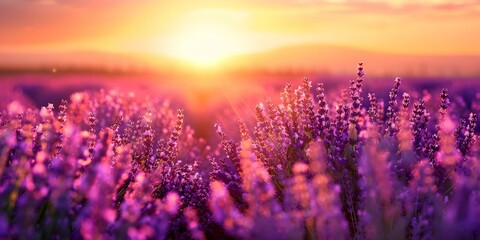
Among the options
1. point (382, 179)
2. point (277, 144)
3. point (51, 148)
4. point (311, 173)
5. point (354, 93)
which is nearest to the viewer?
point (382, 179)

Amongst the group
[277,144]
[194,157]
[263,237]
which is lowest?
[263,237]

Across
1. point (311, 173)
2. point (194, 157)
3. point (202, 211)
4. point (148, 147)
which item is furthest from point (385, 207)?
point (194, 157)

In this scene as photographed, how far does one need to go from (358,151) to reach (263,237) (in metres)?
1.38

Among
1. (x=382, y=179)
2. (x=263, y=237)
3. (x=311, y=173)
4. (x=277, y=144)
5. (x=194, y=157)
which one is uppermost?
(x=194, y=157)

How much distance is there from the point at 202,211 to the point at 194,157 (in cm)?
239

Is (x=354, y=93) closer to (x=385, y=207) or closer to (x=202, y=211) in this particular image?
(x=385, y=207)

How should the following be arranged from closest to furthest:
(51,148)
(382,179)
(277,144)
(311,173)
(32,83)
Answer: (382,179)
(51,148)
(311,173)
(277,144)
(32,83)

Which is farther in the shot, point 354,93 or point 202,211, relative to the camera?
point 202,211

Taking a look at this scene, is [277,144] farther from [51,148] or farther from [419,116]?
[51,148]

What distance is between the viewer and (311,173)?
3.79 metres

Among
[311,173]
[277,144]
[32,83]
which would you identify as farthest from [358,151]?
[32,83]

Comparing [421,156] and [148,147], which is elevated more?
[148,147]

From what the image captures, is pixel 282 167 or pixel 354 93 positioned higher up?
pixel 354 93

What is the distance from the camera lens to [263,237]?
271cm
